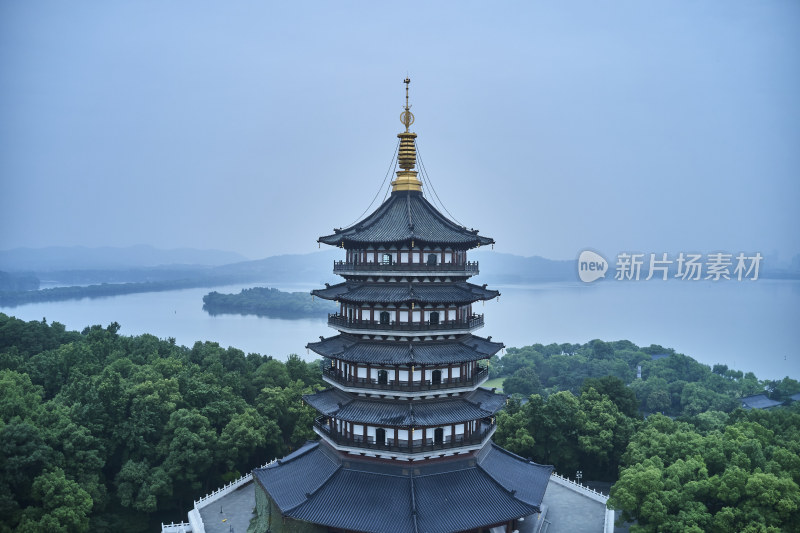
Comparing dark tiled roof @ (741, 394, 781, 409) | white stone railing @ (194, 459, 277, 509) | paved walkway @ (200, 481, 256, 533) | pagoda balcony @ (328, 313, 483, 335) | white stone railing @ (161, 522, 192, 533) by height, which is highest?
pagoda balcony @ (328, 313, 483, 335)

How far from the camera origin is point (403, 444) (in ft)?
76.0

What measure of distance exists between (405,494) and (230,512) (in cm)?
1084

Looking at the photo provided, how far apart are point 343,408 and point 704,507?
635 inches

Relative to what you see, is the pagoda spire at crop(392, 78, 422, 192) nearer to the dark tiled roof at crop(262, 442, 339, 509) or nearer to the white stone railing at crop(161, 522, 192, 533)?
the dark tiled roof at crop(262, 442, 339, 509)

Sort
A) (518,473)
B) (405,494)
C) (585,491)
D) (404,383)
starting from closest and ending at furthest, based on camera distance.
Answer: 1. (405,494)
2. (404,383)
3. (518,473)
4. (585,491)

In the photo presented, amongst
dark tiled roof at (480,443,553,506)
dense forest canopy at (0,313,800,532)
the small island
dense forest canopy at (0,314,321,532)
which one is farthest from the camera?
the small island

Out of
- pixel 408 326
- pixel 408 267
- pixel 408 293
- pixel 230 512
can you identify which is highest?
pixel 408 267

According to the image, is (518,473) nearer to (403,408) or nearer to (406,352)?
(403,408)

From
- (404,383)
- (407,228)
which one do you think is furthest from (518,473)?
(407,228)

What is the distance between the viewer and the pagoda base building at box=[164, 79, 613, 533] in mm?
22219

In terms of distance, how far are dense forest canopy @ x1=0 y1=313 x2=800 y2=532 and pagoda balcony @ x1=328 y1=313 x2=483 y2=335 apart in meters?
10.6

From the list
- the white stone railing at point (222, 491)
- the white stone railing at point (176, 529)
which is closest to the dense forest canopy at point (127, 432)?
the white stone railing at point (222, 491)

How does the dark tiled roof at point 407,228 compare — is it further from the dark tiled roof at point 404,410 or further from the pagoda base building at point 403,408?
the dark tiled roof at point 404,410

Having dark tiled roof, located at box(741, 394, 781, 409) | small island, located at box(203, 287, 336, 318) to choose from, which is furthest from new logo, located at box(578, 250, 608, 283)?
small island, located at box(203, 287, 336, 318)
